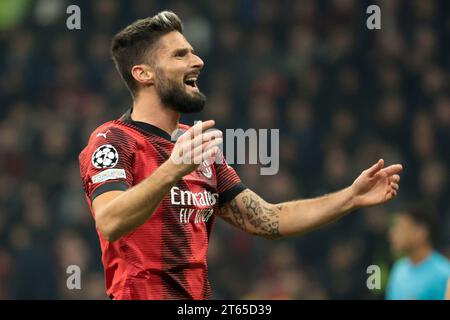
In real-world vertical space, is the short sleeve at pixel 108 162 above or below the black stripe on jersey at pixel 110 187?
above

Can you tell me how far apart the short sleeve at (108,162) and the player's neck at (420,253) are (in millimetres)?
3876

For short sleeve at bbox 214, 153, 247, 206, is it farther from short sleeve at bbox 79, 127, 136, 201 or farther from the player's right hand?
the player's right hand

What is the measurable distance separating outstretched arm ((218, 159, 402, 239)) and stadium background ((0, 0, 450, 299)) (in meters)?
4.22

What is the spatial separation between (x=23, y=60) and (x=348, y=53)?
3506mm

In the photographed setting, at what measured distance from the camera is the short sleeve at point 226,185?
457 cm

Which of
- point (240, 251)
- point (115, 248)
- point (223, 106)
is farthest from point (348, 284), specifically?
point (115, 248)

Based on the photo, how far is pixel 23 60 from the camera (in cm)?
1090

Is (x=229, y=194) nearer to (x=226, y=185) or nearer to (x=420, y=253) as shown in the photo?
(x=226, y=185)

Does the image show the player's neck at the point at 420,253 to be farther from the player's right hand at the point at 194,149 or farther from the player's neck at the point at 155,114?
the player's right hand at the point at 194,149

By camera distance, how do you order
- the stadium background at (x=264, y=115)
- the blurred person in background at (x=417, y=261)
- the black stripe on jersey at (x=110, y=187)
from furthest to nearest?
the stadium background at (x=264, y=115) → the blurred person in background at (x=417, y=261) → the black stripe on jersey at (x=110, y=187)

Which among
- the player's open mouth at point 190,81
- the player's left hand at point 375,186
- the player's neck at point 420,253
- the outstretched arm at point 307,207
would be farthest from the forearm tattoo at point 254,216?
the player's neck at point 420,253

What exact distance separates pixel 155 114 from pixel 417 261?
368 centimetres

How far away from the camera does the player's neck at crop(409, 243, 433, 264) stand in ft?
24.6

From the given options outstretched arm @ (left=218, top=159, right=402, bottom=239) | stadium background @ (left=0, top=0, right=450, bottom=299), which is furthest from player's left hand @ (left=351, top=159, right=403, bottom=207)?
stadium background @ (left=0, top=0, right=450, bottom=299)
